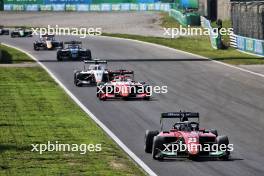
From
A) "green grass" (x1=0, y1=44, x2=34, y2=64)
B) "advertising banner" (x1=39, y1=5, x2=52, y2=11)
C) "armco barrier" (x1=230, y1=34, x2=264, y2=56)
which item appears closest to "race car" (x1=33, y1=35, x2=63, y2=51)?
"green grass" (x1=0, y1=44, x2=34, y2=64)

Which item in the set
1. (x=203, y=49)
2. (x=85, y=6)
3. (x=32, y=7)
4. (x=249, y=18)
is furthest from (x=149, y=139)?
(x=32, y=7)

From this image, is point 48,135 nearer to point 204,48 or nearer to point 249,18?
point 204,48

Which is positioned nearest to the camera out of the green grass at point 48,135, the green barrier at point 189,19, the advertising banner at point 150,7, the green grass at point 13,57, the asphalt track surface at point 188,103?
the green grass at point 48,135

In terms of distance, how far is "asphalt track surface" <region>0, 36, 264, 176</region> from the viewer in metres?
23.5

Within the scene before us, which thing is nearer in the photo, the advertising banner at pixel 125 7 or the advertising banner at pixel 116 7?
the advertising banner at pixel 125 7

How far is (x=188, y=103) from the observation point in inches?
1516

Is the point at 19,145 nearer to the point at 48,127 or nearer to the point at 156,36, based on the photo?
the point at 48,127

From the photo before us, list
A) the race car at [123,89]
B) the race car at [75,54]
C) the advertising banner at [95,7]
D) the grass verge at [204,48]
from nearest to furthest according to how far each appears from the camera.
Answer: the race car at [123,89] < the race car at [75,54] < the grass verge at [204,48] < the advertising banner at [95,7]

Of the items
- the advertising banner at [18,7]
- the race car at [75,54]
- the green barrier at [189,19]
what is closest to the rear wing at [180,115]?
the race car at [75,54]

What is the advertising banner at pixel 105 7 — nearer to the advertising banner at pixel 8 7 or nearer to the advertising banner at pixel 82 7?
the advertising banner at pixel 82 7

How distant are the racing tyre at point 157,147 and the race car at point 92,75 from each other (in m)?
20.0

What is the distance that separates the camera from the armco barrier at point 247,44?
64500 millimetres

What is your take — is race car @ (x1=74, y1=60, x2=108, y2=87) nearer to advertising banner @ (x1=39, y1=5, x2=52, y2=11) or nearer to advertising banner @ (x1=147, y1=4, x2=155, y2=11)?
advertising banner @ (x1=147, y1=4, x2=155, y2=11)

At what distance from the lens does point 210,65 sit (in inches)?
2258
